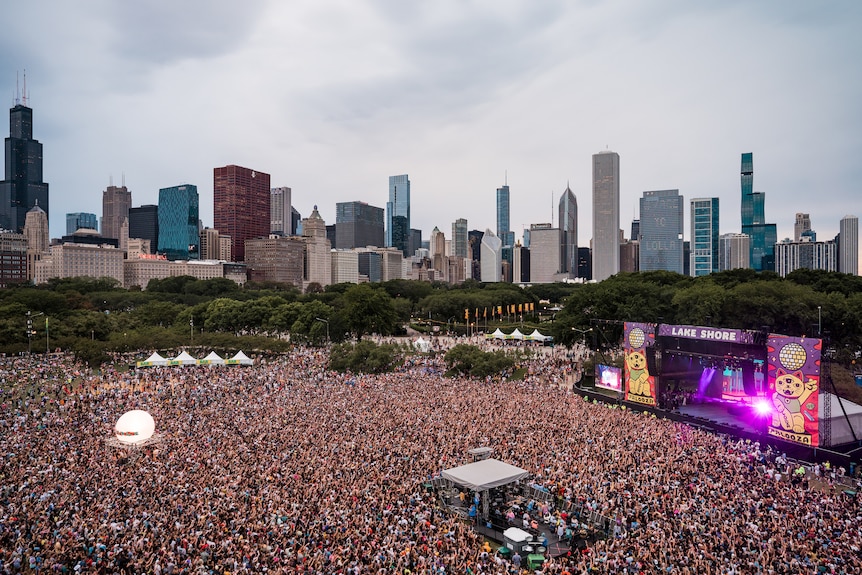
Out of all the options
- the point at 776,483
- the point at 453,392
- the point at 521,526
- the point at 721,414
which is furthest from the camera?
the point at 453,392

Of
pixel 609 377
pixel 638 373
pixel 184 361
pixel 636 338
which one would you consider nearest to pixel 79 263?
pixel 184 361

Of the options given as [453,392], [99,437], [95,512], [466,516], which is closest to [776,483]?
[466,516]

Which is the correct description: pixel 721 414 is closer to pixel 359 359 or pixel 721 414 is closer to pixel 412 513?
pixel 412 513

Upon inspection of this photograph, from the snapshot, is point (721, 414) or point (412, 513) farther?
point (721, 414)

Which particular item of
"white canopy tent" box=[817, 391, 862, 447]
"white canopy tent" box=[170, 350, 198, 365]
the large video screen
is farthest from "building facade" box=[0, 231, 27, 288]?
"white canopy tent" box=[817, 391, 862, 447]

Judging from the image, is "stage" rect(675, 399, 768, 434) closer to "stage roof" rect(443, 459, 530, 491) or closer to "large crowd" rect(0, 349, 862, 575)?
"large crowd" rect(0, 349, 862, 575)

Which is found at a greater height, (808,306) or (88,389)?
(808,306)

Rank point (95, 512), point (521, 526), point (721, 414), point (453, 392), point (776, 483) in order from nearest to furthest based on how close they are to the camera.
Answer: point (95, 512), point (521, 526), point (776, 483), point (721, 414), point (453, 392)

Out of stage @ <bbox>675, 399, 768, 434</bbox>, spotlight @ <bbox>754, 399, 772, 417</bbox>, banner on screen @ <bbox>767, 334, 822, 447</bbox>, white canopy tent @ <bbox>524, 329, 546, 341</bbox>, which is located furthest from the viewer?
white canopy tent @ <bbox>524, 329, 546, 341</bbox>
